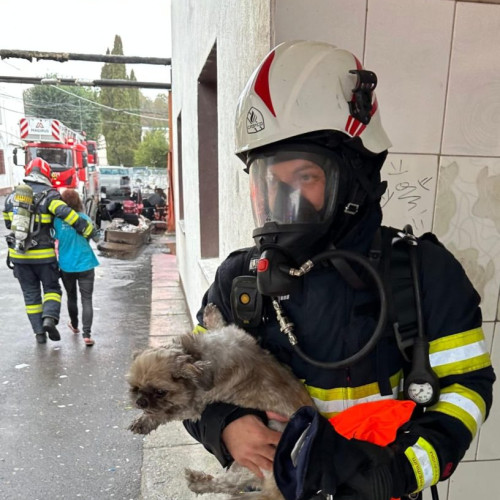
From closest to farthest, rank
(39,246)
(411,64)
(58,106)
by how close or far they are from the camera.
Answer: (411,64) < (39,246) < (58,106)

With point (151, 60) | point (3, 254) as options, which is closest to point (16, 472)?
point (151, 60)

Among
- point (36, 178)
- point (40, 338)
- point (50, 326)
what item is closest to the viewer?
point (50, 326)

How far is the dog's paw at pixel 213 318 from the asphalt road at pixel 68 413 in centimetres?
72

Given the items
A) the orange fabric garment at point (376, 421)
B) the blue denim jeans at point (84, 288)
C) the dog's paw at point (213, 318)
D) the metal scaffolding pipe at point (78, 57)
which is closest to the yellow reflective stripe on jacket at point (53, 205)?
the blue denim jeans at point (84, 288)

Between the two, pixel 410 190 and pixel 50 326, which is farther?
pixel 50 326

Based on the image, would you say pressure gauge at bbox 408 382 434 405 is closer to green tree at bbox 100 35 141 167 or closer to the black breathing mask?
the black breathing mask

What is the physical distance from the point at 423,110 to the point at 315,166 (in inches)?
43.9

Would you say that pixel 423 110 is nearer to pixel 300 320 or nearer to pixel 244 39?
pixel 244 39

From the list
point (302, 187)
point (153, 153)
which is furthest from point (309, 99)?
point (153, 153)

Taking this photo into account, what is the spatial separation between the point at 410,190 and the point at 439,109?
428 mm

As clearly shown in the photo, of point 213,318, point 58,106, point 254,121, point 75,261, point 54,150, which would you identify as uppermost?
point 58,106

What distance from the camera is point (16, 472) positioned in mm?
3549

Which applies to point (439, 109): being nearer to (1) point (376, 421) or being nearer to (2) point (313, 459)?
(1) point (376, 421)

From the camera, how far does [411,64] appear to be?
216 cm
